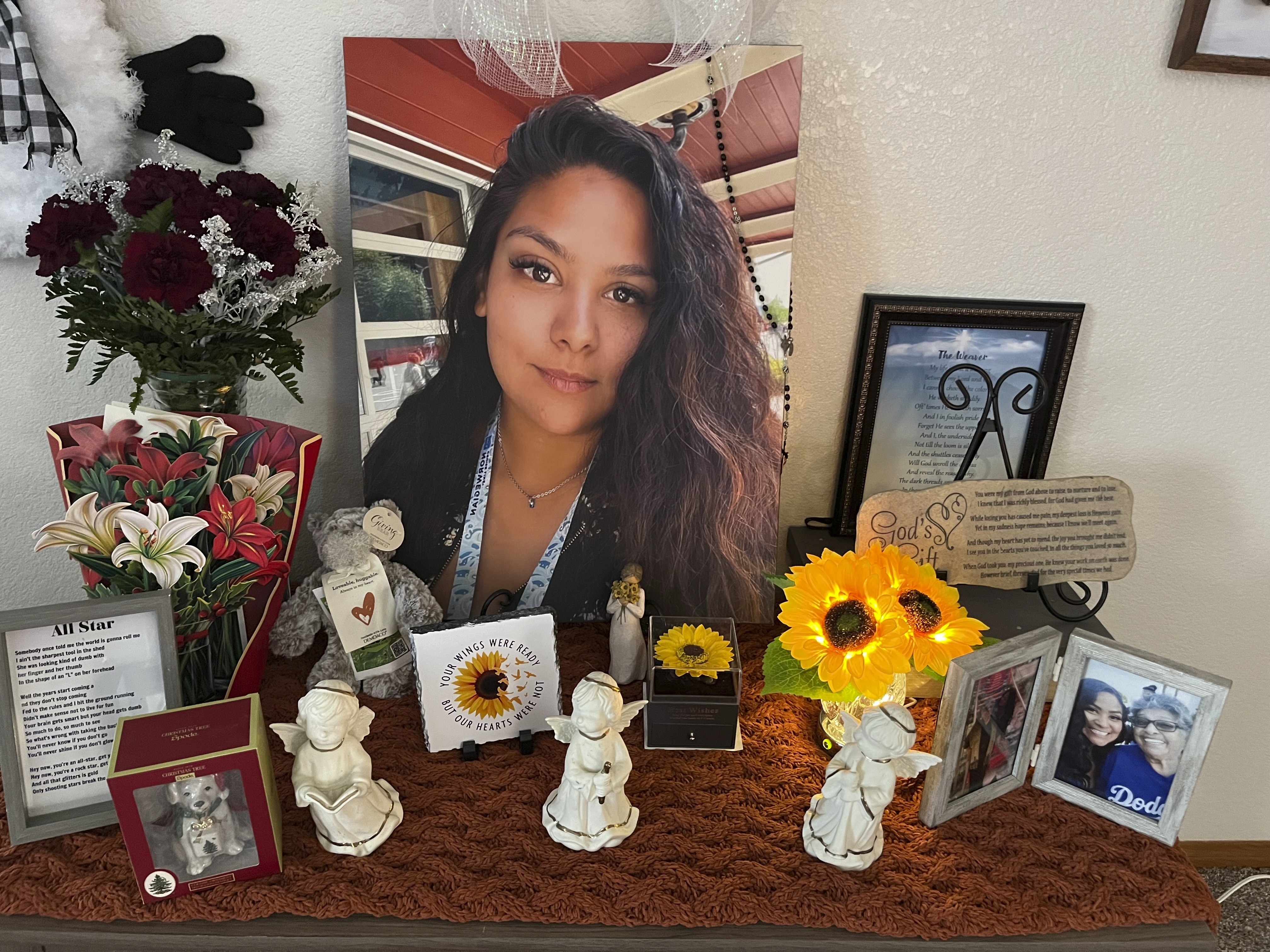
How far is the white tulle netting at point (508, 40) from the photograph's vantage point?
0.99 metres

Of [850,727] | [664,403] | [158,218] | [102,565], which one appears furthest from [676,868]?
[158,218]

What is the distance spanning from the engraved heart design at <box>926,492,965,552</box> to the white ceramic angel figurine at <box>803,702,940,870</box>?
0.32 m

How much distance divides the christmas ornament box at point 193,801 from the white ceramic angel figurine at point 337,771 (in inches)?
1.5

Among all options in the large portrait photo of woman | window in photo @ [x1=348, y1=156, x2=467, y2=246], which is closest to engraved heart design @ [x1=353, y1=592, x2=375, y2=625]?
the large portrait photo of woman

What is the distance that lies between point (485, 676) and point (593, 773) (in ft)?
0.67

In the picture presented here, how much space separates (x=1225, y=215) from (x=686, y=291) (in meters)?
0.82

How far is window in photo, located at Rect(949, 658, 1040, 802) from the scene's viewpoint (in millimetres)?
926

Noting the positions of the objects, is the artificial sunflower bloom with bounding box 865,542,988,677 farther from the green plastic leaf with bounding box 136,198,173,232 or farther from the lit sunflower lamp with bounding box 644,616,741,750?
the green plastic leaf with bounding box 136,198,173,232

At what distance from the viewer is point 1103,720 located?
966mm

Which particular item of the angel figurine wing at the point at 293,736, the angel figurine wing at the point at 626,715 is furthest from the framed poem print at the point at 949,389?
the angel figurine wing at the point at 293,736

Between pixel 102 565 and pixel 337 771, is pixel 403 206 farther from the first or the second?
pixel 337 771

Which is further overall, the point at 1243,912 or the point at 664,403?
the point at 1243,912

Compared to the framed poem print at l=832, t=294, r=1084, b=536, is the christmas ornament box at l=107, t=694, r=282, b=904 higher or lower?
lower

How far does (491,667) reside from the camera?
1013 mm
